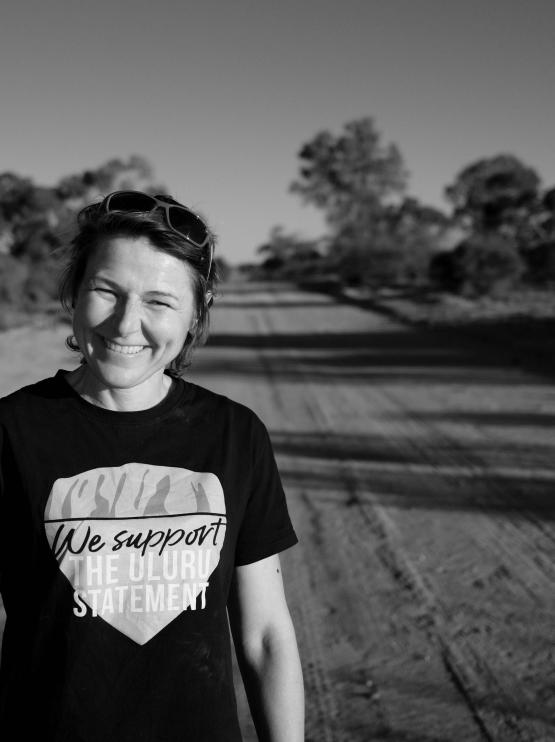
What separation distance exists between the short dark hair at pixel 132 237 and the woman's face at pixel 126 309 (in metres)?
0.02

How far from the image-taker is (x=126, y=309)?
136cm

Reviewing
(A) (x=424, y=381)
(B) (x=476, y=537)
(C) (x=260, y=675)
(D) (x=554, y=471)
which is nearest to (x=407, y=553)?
(B) (x=476, y=537)

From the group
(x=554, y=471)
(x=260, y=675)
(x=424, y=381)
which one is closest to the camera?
(x=260, y=675)

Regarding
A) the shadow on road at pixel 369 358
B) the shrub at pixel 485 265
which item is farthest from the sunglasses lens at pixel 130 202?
the shrub at pixel 485 265

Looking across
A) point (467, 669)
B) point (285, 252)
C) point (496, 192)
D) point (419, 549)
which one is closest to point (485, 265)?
point (496, 192)

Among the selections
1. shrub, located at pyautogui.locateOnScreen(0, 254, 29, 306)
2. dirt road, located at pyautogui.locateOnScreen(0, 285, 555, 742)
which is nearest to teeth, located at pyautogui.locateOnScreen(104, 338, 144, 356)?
dirt road, located at pyautogui.locateOnScreen(0, 285, 555, 742)

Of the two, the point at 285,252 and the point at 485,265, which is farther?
the point at 285,252

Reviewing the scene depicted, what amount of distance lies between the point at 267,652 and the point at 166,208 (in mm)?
925

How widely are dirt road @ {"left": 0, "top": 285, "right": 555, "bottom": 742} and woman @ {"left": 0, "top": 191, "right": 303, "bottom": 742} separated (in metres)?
1.72

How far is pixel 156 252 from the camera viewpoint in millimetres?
1377

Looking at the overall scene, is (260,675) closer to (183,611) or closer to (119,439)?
(183,611)

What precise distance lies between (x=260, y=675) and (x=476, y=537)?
354 centimetres

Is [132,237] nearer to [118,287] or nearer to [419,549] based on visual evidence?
[118,287]

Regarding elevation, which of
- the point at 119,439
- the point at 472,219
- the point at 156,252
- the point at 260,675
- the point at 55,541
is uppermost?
the point at 472,219
